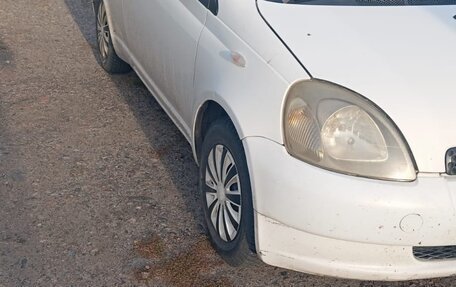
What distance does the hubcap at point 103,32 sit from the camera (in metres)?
5.27

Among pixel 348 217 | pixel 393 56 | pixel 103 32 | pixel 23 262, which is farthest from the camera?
pixel 103 32

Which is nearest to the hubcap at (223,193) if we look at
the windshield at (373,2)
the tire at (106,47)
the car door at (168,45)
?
the car door at (168,45)

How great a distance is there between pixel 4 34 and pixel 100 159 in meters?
2.59

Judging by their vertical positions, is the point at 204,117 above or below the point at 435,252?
below

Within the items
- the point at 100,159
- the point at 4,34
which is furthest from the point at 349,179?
the point at 4,34

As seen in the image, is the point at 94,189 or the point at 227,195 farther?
the point at 94,189

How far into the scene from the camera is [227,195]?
3.22m

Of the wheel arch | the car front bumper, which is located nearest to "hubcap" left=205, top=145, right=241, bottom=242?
the wheel arch

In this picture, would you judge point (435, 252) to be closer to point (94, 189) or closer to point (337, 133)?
point (337, 133)

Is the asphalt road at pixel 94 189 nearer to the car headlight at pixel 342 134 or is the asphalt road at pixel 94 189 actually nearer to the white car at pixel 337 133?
the white car at pixel 337 133

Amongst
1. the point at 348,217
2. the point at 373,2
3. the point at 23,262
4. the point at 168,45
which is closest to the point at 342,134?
the point at 348,217

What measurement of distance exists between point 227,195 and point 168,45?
96 cm

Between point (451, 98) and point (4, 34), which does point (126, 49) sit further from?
point (451, 98)

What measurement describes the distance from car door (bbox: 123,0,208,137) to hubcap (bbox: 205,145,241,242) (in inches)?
16.4
